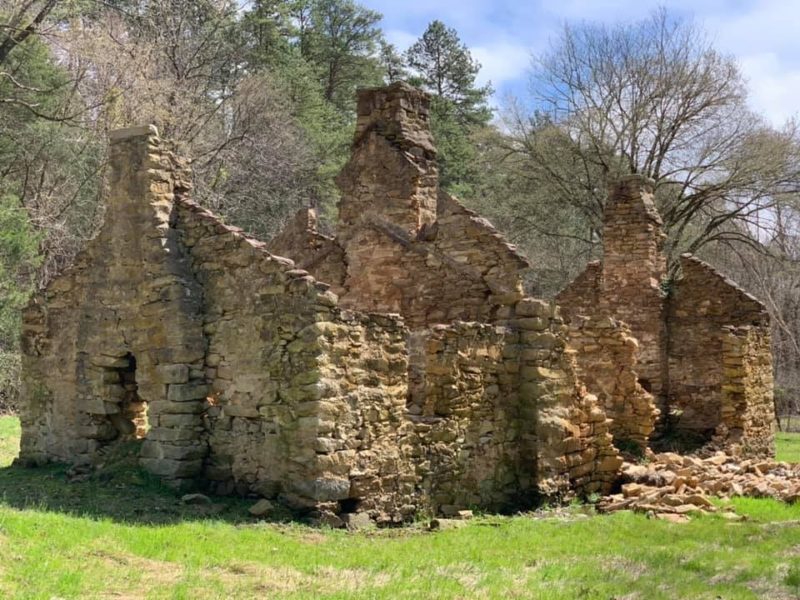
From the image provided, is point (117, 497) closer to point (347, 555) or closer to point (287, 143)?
point (347, 555)

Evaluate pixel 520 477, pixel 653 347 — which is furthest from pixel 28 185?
pixel 520 477

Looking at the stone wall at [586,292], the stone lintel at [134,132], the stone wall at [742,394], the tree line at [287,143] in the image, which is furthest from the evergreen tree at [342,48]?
the stone lintel at [134,132]

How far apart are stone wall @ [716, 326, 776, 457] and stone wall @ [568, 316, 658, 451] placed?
2538 mm

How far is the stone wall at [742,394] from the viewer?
56.4ft

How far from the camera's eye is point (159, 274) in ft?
34.9

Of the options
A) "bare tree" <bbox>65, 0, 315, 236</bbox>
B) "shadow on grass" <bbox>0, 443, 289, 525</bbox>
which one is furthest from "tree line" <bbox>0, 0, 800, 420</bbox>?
"shadow on grass" <bbox>0, 443, 289, 525</bbox>

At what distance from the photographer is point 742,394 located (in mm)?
17234

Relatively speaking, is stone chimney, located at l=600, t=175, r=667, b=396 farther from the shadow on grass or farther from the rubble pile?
the shadow on grass

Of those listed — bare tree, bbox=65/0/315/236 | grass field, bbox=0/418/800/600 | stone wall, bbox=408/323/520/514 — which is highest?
bare tree, bbox=65/0/315/236

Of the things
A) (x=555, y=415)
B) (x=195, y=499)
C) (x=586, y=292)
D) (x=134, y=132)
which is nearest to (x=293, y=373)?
(x=195, y=499)

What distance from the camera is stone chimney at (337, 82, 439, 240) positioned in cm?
1622

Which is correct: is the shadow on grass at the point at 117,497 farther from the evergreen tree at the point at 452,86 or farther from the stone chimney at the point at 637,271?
the evergreen tree at the point at 452,86

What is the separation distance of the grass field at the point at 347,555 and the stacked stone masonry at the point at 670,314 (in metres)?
8.74

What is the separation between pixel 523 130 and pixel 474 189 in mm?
4994
